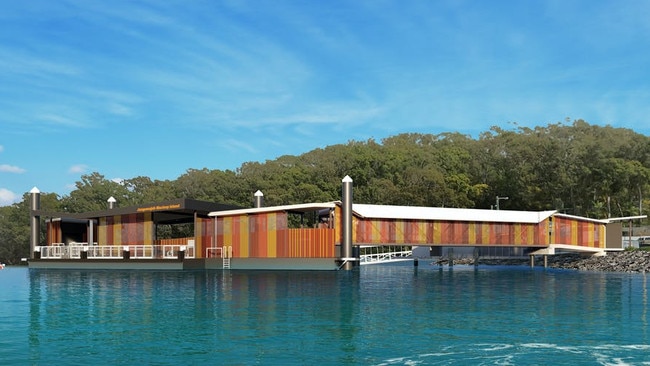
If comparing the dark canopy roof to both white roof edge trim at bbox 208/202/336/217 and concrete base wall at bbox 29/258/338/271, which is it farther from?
concrete base wall at bbox 29/258/338/271

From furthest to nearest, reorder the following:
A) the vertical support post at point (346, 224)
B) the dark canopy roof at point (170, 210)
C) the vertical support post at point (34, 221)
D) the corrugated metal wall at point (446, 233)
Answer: the vertical support post at point (34, 221) → the dark canopy roof at point (170, 210) → the corrugated metal wall at point (446, 233) → the vertical support post at point (346, 224)

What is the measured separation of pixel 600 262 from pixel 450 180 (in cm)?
3455

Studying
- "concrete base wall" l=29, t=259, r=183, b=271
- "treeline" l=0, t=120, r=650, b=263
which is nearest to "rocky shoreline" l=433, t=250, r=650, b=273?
"treeline" l=0, t=120, r=650, b=263

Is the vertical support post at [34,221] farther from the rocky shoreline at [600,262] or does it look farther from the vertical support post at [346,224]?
the rocky shoreline at [600,262]

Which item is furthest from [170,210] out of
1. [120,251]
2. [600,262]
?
[600,262]

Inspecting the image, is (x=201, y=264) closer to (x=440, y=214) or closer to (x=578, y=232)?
(x=440, y=214)

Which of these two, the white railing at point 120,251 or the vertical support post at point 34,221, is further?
the vertical support post at point 34,221

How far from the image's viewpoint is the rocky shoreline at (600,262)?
6315 cm

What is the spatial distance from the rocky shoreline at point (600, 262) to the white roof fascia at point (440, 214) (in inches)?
280

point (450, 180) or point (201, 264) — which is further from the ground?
point (450, 180)

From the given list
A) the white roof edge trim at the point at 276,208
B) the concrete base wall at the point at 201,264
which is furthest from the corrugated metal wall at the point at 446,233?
the concrete base wall at the point at 201,264

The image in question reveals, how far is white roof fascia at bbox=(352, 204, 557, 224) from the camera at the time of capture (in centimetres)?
5812

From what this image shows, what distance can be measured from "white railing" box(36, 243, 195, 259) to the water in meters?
19.3

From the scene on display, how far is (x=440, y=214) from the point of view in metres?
61.4
